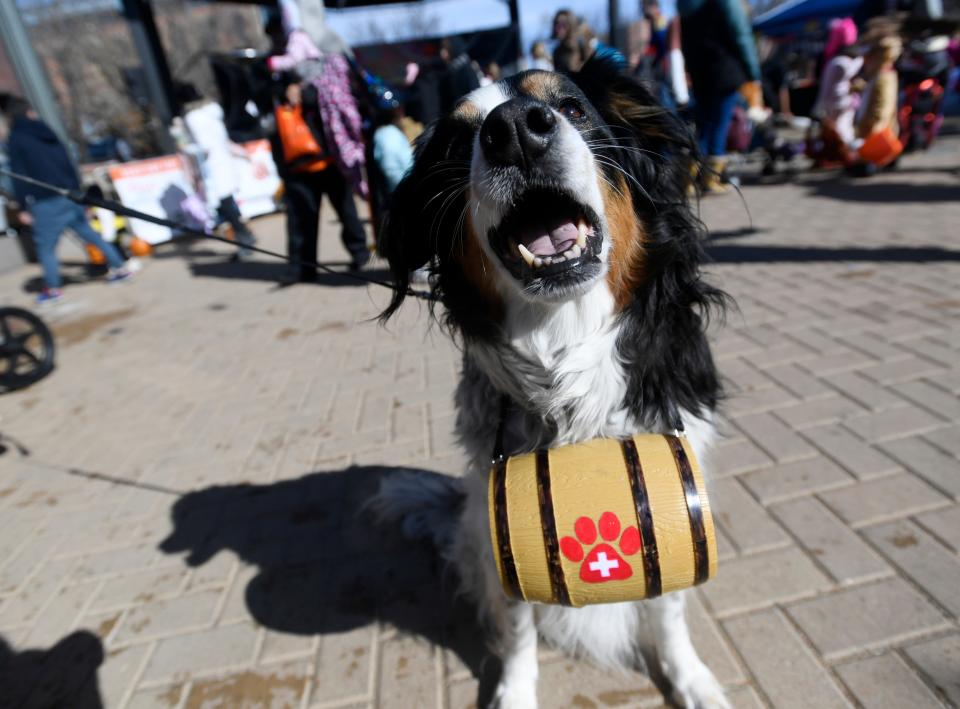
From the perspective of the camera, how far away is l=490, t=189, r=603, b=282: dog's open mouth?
1.51 metres

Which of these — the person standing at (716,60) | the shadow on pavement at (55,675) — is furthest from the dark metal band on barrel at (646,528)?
the person standing at (716,60)

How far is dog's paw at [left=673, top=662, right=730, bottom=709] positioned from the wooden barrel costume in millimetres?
629

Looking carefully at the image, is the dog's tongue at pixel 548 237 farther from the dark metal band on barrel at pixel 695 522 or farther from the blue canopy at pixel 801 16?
the blue canopy at pixel 801 16

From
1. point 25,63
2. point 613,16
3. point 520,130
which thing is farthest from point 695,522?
point 25,63

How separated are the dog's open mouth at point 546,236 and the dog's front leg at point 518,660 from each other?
3.47 feet

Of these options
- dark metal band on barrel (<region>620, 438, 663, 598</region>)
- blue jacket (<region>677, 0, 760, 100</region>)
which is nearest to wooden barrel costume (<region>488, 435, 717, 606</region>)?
dark metal band on barrel (<region>620, 438, 663, 598</region>)

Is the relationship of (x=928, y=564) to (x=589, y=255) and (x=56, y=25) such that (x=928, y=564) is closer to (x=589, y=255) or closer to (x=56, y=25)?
(x=589, y=255)

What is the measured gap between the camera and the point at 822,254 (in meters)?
5.24

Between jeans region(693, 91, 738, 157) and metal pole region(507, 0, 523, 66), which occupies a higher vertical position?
metal pole region(507, 0, 523, 66)

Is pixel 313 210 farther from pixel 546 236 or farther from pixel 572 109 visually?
pixel 546 236

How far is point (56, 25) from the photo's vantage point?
874 inches

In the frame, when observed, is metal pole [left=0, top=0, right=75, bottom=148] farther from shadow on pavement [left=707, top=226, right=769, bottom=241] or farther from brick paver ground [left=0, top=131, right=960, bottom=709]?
shadow on pavement [left=707, top=226, right=769, bottom=241]

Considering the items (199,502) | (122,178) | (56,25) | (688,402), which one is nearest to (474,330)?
(688,402)

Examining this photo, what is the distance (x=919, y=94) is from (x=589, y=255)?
10.1 metres
